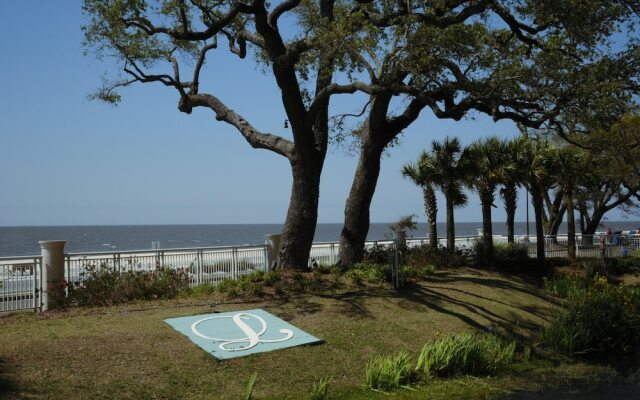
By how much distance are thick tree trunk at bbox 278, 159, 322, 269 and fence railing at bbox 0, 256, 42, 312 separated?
6291mm

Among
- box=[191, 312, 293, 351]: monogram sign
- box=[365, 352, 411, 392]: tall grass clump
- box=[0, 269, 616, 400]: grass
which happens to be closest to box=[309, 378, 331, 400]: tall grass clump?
box=[0, 269, 616, 400]: grass

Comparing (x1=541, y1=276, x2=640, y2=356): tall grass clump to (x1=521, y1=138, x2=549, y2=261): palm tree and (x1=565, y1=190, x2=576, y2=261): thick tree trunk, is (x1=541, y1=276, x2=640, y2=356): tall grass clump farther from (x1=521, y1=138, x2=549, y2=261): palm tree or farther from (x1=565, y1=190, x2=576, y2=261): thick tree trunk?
(x1=565, y1=190, x2=576, y2=261): thick tree trunk

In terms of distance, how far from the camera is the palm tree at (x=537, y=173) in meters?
25.1

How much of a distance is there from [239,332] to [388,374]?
10.1ft

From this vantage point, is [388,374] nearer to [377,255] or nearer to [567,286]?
[567,286]

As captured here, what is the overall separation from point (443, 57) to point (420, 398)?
9770mm

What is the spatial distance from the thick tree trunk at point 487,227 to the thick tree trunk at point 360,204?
20.9ft

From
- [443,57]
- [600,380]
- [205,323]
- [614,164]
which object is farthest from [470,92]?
[614,164]

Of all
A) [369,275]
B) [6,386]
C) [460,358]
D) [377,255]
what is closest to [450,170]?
[377,255]

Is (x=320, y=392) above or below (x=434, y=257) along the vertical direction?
below

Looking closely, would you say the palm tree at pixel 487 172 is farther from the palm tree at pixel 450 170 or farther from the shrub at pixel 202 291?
the shrub at pixel 202 291

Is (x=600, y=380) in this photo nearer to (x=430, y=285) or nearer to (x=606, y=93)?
(x=430, y=285)

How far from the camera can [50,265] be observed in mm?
13672

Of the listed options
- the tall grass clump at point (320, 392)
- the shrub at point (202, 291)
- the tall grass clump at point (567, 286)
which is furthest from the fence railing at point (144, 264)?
the tall grass clump at point (320, 392)
